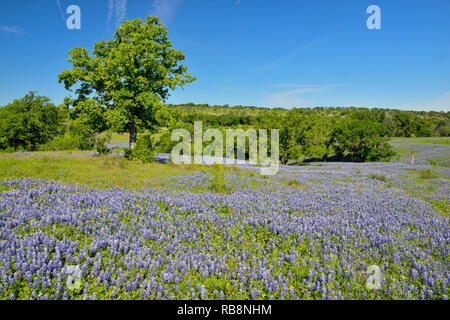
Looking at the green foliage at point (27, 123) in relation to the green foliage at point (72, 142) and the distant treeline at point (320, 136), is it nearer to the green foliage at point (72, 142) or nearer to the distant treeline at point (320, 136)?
the green foliage at point (72, 142)

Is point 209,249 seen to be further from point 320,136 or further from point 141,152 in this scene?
point 320,136

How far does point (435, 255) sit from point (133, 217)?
651cm

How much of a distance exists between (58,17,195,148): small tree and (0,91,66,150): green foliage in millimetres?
34122

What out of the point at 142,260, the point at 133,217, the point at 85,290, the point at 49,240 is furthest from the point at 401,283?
the point at 49,240

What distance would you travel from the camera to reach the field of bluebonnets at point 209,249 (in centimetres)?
324

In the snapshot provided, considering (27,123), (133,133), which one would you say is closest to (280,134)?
(133,133)

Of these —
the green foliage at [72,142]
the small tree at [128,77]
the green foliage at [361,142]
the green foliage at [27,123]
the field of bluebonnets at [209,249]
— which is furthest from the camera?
the green foliage at [361,142]

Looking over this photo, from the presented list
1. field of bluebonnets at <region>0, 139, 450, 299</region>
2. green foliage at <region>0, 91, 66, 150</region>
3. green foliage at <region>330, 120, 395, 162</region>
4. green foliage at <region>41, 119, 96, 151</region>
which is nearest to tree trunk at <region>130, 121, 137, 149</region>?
field of bluebonnets at <region>0, 139, 450, 299</region>

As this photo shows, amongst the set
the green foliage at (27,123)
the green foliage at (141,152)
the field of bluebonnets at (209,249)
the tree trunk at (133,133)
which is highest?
the green foliage at (27,123)

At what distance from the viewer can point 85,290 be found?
3.00m

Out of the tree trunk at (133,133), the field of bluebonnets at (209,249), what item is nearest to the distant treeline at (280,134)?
the tree trunk at (133,133)

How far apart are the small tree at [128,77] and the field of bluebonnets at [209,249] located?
11067 millimetres

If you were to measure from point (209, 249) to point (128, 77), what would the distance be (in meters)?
16.5

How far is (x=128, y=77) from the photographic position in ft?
55.5
